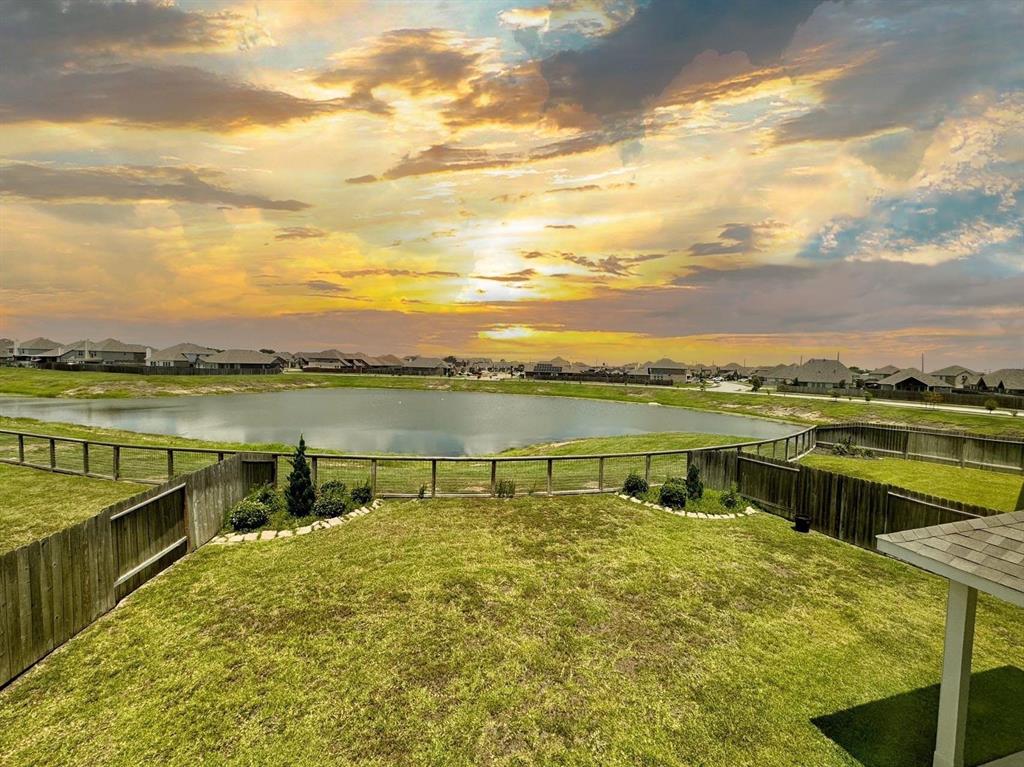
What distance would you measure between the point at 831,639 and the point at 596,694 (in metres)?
4.30

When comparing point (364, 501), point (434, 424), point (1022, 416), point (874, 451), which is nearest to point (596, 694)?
point (364, 501)

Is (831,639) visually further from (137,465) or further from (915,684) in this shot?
(137,465)

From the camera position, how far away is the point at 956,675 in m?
4.95

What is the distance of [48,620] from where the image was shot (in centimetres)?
677

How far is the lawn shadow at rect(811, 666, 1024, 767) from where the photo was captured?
5383 millimetres

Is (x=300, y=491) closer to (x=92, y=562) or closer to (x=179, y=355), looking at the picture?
(x=92, y=562)

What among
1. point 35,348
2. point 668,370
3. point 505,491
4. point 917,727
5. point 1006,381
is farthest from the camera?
point 668,370

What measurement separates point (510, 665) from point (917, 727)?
5054mm

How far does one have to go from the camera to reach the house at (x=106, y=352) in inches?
5261

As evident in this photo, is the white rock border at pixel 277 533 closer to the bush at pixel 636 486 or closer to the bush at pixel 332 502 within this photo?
the bush at pixel 332 502

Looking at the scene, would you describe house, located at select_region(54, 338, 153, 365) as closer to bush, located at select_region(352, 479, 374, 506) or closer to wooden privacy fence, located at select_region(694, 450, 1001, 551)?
bush, located at select_region(352, 479, 374, 506)

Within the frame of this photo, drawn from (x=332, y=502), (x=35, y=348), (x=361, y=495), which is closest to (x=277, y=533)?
(x=332, y=502)

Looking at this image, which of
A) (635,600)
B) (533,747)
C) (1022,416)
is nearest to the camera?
(533,747)

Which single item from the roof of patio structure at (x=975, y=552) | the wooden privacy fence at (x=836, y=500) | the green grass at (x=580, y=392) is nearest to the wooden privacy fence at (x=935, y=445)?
the wooden privacy fence at (x=836, y=500)
